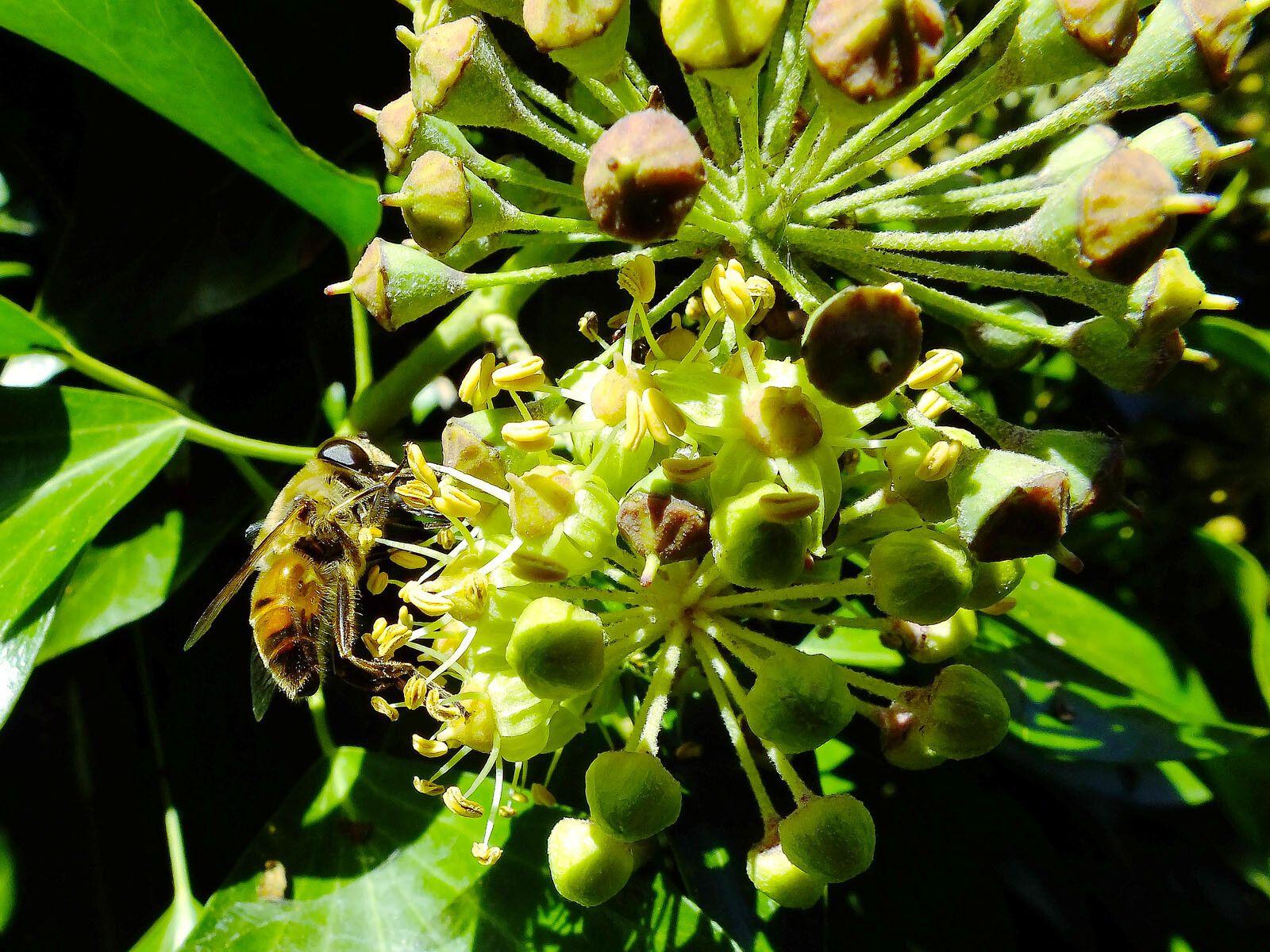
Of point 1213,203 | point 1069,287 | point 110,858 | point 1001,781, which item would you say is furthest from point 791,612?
point 110,858

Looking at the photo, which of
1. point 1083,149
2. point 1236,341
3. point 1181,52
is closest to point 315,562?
point 1083,149

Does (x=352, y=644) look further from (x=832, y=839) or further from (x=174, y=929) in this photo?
(x=832, y=839)

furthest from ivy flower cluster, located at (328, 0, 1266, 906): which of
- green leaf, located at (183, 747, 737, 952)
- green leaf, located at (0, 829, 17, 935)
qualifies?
green leaf, located at (0, 829, 17, 935)

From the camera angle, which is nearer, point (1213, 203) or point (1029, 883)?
point (1213, 203)

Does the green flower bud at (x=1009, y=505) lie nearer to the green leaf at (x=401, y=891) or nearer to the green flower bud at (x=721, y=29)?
the green flower bud at (x=721, y=29)

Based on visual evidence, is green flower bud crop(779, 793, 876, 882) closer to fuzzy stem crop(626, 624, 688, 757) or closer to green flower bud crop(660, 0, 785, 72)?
fuzzy stem crop(626, 624, 688, 757)

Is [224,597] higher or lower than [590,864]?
higher

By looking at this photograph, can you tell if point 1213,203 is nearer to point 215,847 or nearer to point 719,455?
point 719,455
